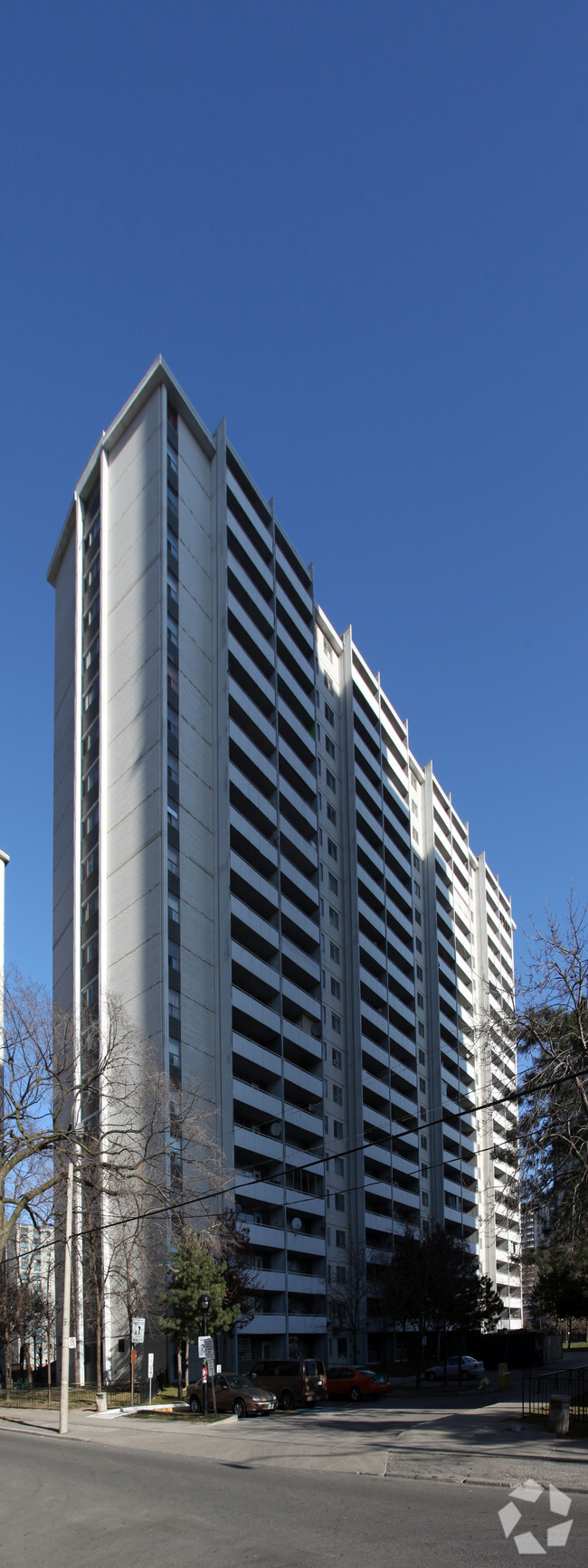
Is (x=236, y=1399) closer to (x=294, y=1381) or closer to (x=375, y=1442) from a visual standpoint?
(x=294, y=1381)

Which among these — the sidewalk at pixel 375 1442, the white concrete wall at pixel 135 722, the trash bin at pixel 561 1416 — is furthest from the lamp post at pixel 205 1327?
the white concrete wall at pixel 135 722

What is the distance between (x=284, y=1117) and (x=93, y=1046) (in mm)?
16327

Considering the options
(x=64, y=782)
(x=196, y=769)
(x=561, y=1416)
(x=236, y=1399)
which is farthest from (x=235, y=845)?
(x=561, y=1416)

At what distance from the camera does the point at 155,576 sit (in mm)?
58094

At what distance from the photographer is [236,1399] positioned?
3328 centimetres

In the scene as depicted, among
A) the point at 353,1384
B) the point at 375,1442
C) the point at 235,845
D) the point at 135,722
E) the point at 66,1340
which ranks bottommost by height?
the point at 353,1384

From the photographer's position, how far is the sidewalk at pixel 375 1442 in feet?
60.6

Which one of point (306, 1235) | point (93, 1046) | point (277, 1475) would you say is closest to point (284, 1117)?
point (306, 1235)

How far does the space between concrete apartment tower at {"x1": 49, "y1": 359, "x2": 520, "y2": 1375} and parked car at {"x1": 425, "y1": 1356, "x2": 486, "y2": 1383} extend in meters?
6.50

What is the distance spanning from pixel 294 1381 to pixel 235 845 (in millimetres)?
26543

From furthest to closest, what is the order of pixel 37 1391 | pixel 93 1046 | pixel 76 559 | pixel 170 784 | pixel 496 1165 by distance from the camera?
pixel 496 1165 → pixel 76 559 → pixel 170 784 → pixel 37 1391 → pixel 93 1046

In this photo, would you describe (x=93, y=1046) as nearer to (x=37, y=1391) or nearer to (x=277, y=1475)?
(x=37, y=1391)

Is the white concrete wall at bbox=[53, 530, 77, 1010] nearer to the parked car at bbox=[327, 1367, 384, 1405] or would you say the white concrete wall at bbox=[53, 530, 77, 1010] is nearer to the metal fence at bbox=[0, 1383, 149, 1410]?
the metal fence at bbox=[0, 1383, 149, 1410]

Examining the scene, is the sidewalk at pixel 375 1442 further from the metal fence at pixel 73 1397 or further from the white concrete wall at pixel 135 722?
the white concrete wall at pixel 135 722
